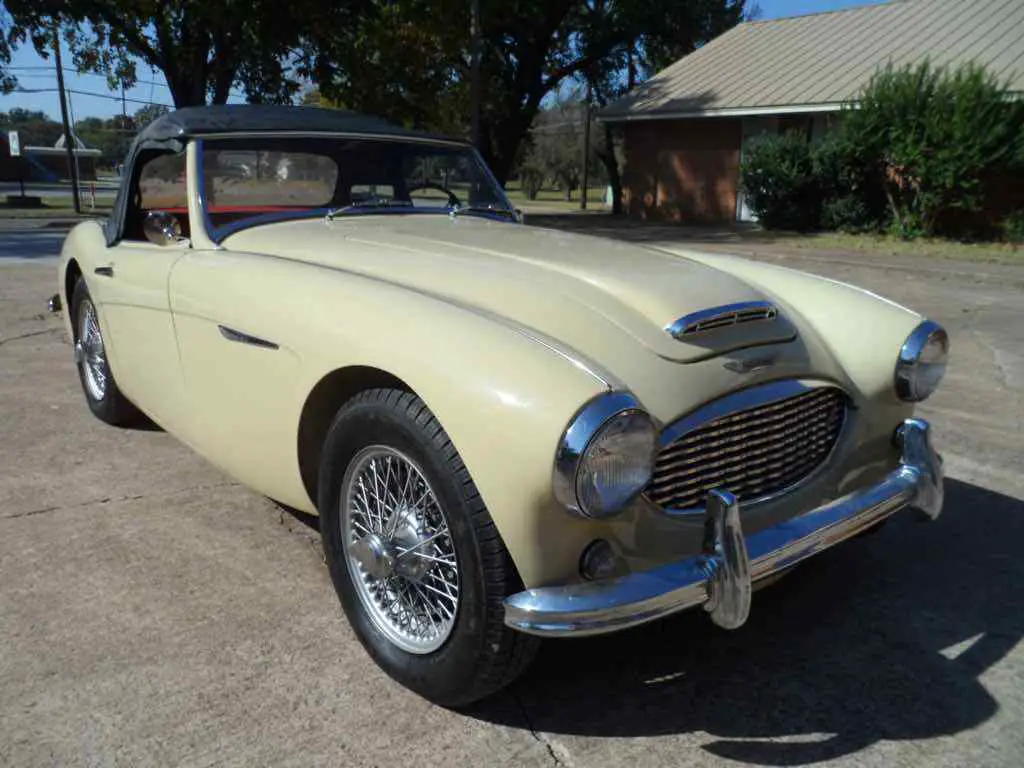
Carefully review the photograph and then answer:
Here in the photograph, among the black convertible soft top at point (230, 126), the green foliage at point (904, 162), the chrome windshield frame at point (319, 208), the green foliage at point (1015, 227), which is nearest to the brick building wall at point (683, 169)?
the green foliage at point (904, 162)

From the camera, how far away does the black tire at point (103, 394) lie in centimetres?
432

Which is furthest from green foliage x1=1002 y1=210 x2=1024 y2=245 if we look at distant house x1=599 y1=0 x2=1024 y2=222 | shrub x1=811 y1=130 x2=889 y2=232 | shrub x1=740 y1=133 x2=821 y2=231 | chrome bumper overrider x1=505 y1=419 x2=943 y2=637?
chrome bumper overrider x1=505 y1=419 x2=943 y2=637

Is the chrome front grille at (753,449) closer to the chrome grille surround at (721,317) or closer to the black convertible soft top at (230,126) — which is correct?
the chrome grille surround at (721,317)

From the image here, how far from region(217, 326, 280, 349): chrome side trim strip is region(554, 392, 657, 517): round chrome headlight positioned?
3.67 ft

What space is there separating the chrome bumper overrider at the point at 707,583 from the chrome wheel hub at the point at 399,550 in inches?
12.7

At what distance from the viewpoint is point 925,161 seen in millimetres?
15133

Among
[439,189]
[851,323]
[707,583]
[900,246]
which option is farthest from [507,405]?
[900,246]

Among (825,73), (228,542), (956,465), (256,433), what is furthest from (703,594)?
(825,73)

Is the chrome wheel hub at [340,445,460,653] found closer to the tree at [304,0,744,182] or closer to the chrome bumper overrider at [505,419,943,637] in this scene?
the chrome bumper overrider at [505,419,943,637]

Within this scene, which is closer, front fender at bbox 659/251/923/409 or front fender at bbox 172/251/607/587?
front fender at bbox 172/251/607/587

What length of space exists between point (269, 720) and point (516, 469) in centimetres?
94

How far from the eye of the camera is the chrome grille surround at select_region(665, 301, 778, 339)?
2.38 m

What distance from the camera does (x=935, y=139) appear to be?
14914 mm

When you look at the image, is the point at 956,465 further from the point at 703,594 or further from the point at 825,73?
the point at 825,73
